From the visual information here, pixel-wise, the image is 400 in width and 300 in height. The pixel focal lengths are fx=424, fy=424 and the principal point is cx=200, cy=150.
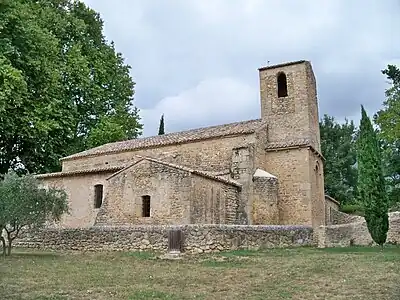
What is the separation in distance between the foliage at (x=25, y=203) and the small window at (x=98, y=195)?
252 inches

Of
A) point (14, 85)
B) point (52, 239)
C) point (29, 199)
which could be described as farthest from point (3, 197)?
point (14, 85)

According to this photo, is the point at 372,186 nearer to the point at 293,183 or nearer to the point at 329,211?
the point at 293,183

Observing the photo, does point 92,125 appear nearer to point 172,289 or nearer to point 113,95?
point 113,95

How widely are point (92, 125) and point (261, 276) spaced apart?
25.0 metres

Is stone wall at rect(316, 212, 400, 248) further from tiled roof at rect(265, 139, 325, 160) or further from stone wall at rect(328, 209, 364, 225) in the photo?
stone wall at rect(328, 209, 364, 225)

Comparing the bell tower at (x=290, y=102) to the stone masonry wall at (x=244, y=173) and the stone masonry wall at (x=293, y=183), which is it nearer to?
the stone masonry wall at (x=293, y=183)

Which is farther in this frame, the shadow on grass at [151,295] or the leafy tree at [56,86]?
the leafy tree at [56,86]

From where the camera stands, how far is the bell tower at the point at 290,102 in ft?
78.3

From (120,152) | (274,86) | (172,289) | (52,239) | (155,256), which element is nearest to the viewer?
(172,289)

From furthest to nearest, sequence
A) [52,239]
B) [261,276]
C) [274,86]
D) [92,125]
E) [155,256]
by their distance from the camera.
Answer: [92,125] → [274,86] → [52,239] → [155,256] → [261,276]

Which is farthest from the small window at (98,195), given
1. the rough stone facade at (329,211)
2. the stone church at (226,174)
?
the rough stone facade at (329,211)

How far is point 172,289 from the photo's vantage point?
9125mm

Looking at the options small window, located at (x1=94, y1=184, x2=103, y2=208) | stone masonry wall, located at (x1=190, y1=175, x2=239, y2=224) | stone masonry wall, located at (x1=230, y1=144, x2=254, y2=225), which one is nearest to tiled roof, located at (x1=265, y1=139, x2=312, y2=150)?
stone masonry wall, located at (x1=230, y1=144, x2=254, y2=225)

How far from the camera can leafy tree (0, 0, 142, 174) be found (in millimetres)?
A: 24188
